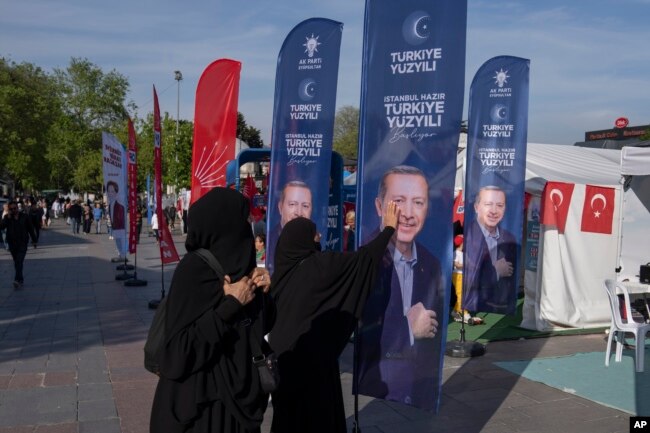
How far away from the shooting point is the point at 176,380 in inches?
109

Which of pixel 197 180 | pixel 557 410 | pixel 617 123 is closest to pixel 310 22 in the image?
pixel 197 180

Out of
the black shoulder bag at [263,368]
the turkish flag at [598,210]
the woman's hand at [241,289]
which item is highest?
the turkish flag at [598,210]

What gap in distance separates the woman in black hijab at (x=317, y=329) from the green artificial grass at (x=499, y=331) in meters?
5.94

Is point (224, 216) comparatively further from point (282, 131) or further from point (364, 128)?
point (282, 131)

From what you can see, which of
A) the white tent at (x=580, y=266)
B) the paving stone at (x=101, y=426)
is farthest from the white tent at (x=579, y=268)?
the paving stone at (x=101, y=426)

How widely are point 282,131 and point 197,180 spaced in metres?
1.74

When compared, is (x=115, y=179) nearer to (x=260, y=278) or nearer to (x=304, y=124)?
(x=304, y=124)

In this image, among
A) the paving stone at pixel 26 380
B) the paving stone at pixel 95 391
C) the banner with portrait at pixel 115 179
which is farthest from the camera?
the banner with portrait at pixel 115 179

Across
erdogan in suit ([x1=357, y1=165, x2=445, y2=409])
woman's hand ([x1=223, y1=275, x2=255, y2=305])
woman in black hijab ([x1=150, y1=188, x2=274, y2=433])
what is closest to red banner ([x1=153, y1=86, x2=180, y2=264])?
erdogan in suit ([x1=357, y1=165, x2=445, y2=409])

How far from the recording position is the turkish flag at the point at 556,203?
34.2ft

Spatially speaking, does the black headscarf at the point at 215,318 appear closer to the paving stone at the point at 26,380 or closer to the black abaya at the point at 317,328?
the black abaya at the point at 317,328

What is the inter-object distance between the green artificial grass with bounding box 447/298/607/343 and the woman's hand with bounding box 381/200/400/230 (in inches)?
228

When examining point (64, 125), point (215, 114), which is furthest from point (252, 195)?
point (64, 125)

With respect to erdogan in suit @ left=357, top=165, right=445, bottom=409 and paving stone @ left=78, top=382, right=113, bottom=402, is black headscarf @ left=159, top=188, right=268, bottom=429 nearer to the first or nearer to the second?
erdogan in suit @ left=357, top=165, right=445, bottom=409
